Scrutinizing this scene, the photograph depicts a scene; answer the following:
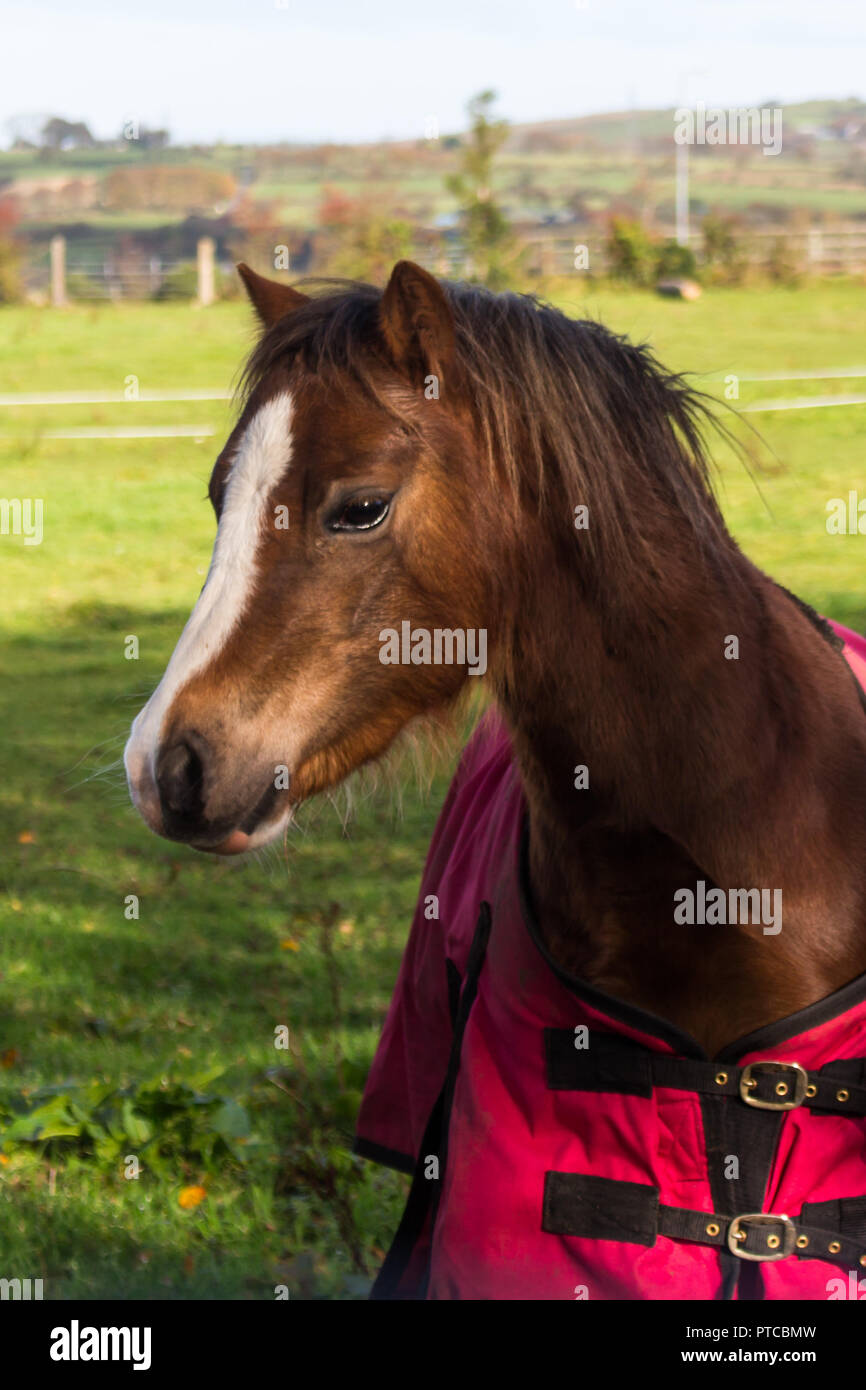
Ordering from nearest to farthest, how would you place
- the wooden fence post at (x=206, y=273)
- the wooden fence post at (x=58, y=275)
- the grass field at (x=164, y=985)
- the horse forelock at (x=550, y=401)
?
1. the horse forelock at (x=550, y=401)
2. the grass field at (x=164, y=985)
3. the wooden fence post at (x=206, y=273)
4. the wooden fence post at (x=58, y=275)

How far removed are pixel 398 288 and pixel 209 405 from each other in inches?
624

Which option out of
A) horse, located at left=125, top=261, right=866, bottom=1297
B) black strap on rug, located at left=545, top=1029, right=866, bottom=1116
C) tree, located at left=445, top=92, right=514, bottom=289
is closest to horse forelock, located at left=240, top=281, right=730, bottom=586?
horse, located at left=125, top=261, right=866, bottom=1297

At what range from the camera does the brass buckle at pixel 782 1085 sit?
6.99ft

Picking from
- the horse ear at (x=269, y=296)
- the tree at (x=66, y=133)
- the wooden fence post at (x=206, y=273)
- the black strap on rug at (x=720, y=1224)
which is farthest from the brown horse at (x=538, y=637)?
the tree at (x=66, y=133)

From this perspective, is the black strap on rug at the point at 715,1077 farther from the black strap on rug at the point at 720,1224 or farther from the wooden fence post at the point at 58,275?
the wooden fence post at the point at 58,275

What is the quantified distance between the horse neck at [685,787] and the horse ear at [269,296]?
2.20 feet

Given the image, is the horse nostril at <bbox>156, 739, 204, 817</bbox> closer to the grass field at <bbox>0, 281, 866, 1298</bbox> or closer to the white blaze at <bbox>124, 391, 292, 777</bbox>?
the white blaze at <bbox>124, 391, 292, 777</bbox>

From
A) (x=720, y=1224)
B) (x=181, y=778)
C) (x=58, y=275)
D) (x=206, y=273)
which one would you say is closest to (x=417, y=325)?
(x=181, y=778)

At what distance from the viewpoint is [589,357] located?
2.12 metres

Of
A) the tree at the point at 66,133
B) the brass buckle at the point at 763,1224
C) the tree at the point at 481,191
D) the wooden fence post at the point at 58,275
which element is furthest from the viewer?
the tree at the point at 66,133
